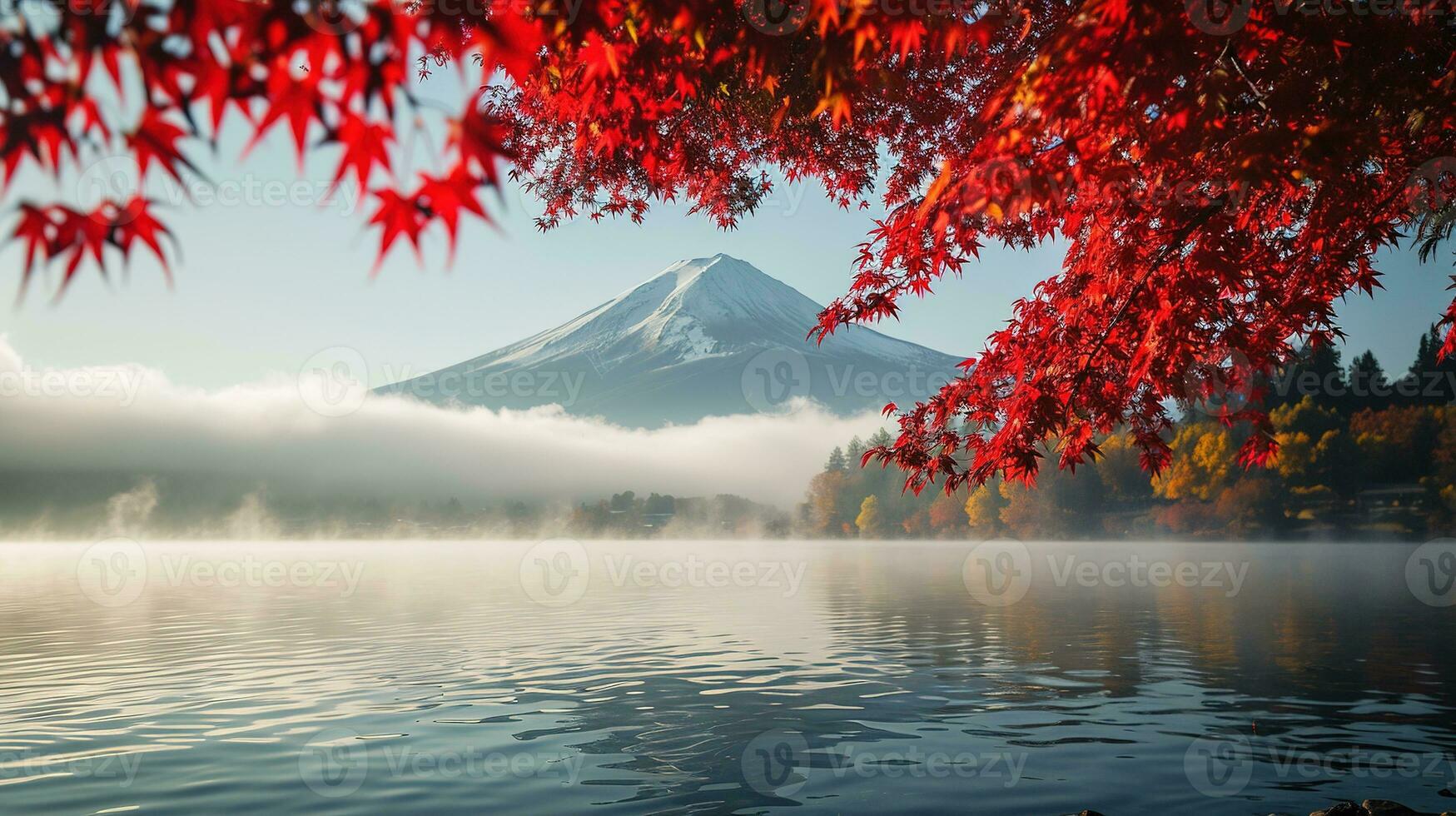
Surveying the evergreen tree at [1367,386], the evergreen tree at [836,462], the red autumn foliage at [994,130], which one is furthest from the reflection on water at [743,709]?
the evergreen tree at [836,462]

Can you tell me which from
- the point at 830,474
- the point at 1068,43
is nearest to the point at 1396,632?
the point at 1068,43

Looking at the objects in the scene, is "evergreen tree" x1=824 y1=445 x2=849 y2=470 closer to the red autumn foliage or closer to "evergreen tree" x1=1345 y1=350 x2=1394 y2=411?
"evergreen tree" x1=1345 y1=350 x2=1394 y2=411

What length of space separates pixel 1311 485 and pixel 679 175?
9790 cm

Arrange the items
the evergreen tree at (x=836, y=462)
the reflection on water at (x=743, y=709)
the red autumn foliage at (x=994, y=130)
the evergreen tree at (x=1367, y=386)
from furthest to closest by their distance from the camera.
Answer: the evergreen tree at (x=836, y=462), the evergreen tree at (x=1367, y=386), the reflection on water at (x=743, y=709), the red autumn foliage at (x=994, y=130)

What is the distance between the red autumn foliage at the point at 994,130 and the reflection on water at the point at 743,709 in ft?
11.4

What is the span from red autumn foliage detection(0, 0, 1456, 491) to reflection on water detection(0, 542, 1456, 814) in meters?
3.48

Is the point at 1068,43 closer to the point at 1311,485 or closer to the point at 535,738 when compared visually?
the point at 535,738

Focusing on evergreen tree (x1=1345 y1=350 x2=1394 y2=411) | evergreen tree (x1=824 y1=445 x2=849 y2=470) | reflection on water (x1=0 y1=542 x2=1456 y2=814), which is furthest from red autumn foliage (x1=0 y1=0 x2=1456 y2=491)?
evergreen tree (x1=824 y1=445 x2=849 y2=470)

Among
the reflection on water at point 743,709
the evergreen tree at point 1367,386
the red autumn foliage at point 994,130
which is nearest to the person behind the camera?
the red autumn foliage at point 994,130

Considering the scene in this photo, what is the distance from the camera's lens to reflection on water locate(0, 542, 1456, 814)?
9.37 meters

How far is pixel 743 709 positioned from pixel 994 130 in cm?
949

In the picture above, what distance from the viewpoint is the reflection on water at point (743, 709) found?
9.37m

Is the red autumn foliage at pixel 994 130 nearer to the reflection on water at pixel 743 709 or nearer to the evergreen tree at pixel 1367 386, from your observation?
the reflection on water at pixel 743 709

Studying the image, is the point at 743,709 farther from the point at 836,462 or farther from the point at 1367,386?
the point at 836,462
